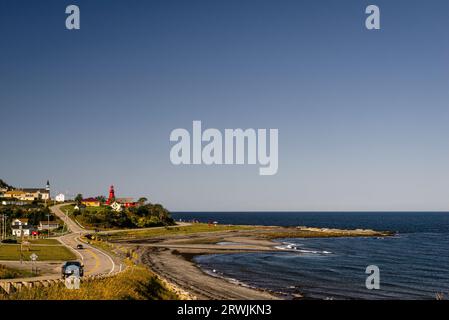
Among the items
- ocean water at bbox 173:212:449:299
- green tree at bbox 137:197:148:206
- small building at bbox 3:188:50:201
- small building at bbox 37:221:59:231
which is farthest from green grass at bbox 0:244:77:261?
small building at bbox 3:188:50:201

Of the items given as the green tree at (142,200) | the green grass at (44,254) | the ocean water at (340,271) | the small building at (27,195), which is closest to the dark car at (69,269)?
the green grass at (44,254)

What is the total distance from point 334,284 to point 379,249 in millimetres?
49569

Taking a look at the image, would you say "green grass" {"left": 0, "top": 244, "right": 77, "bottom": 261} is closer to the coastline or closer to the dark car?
the coastline

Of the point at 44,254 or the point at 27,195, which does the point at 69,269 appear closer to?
the point at 44,254

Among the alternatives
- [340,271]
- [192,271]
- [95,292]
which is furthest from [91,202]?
[95,292]

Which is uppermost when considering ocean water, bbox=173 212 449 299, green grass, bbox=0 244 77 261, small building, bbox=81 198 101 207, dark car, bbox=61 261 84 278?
small building, bbox=81 198 101 207

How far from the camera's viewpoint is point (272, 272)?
61781 millimetres

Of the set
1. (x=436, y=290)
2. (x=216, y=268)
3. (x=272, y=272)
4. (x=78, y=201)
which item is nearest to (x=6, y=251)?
(x=216, y=268)

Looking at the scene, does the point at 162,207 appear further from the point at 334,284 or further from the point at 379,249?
the point at 334,284

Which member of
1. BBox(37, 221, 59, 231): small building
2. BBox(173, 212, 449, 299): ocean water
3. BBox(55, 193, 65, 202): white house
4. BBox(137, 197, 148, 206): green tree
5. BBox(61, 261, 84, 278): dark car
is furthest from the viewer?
BBox(55, 193, 65, 202): white house

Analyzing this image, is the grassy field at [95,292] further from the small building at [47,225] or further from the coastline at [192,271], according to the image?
the small building at [47,225]

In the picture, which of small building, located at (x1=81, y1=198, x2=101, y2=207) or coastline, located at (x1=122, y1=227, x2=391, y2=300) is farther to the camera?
small building, located at (x1=81, y1=198, x2=101, y2=207)
